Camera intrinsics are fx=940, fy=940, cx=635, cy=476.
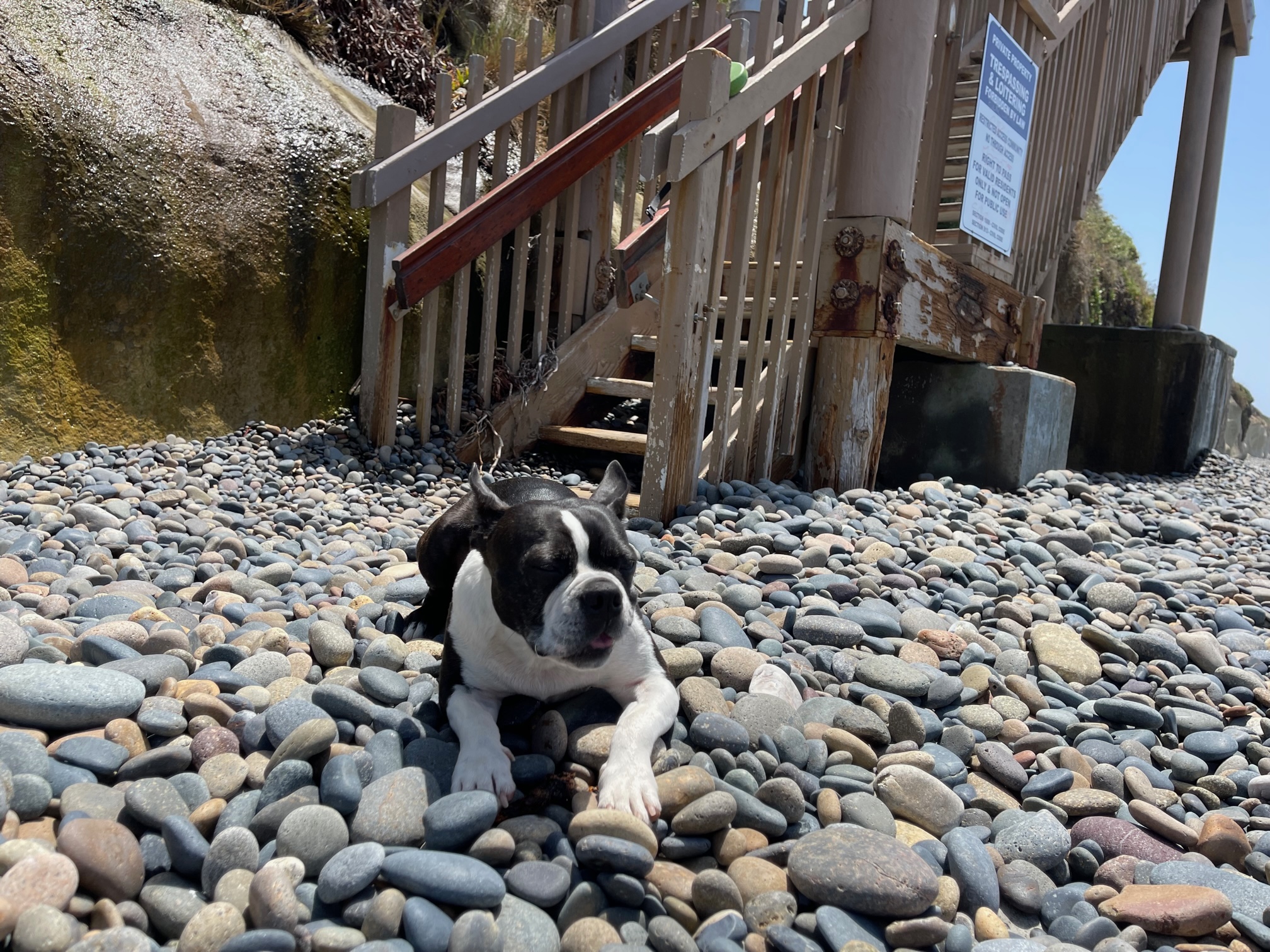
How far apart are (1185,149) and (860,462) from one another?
6.96 m

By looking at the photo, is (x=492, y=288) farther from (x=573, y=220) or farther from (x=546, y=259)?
(x=573, y=220)

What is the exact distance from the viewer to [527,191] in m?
5.98

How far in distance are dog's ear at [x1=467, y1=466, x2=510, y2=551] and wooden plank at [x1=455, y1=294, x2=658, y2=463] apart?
3157 millimetres

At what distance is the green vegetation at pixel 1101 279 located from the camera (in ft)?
54.8

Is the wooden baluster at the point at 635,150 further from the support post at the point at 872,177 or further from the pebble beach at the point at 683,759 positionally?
the pebble beach at the point at 683,759

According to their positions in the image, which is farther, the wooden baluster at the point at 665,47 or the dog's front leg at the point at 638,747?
the wooden baluster at the point at 665,47

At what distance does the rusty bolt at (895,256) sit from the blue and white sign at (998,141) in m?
0.88

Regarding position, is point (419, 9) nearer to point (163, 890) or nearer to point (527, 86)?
point (527, 86)

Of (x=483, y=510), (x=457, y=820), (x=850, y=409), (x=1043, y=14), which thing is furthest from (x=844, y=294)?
(x=457, y=820)

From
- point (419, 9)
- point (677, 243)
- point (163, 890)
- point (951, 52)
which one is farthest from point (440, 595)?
point (419, 9)

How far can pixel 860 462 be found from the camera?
542 cm

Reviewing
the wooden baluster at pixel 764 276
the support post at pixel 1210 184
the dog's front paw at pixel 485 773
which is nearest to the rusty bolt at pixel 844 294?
the wooden baluster at pixel 764 276

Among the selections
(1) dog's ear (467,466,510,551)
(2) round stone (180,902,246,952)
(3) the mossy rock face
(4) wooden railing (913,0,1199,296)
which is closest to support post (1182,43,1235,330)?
(4) wooden railing (913,0,1199,296)

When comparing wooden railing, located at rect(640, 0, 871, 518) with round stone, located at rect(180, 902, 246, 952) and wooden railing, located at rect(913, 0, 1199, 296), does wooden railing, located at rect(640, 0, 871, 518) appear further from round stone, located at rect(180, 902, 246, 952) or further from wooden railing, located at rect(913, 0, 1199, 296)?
round stone, located at rect(180, 902, 246, 952)
